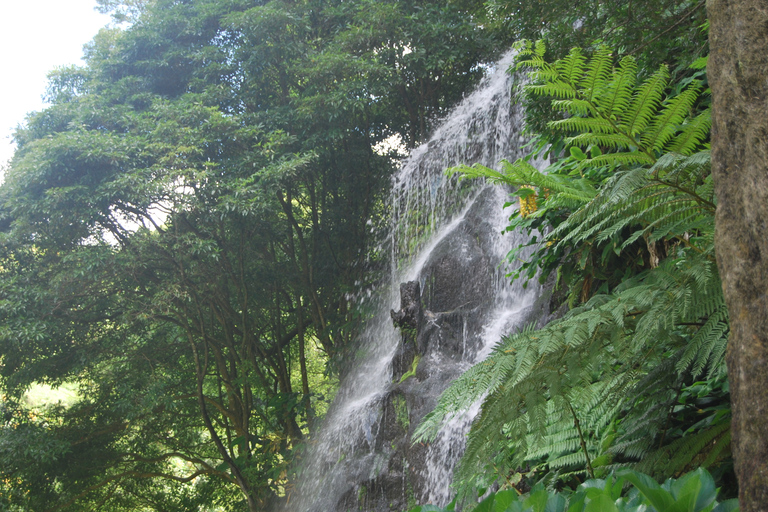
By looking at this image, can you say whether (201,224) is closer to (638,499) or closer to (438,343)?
(438,343)

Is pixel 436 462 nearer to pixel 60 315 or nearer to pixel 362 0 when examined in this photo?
pixel 60 315

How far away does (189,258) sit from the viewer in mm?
8914

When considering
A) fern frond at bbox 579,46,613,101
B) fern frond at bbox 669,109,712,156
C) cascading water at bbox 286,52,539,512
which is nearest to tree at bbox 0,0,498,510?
cascading water at bbox 286,52,539,512

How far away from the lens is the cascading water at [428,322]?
20.3ft

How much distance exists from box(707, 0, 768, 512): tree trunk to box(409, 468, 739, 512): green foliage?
10 centimetres

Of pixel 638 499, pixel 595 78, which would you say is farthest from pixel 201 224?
pixel 638 499

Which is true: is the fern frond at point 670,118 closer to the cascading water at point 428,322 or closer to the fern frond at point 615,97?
the fern frond at point 615,97

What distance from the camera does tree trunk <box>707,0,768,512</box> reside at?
43.4 inches

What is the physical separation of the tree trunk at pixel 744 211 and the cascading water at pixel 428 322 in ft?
12.1

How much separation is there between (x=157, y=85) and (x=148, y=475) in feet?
23.0

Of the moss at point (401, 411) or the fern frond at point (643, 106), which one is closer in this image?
the fern frond at point (643, 106)

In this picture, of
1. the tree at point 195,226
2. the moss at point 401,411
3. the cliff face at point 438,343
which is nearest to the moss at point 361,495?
the cliff face at point 438,343

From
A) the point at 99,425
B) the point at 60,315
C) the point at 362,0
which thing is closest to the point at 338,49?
the point at 362,0

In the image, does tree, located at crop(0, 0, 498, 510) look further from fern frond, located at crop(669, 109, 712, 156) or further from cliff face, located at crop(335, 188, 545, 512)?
fern frond, located at crop(669, 109, 712, 156)
